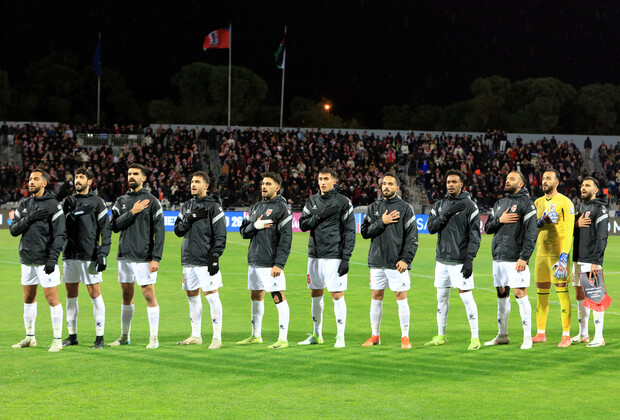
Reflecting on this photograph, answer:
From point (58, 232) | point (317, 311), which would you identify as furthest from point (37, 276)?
point (317, 311)

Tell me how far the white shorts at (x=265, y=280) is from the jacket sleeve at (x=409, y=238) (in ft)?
5.80

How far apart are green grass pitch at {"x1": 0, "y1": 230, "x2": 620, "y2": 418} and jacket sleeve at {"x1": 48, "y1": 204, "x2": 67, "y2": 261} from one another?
1.36 metres

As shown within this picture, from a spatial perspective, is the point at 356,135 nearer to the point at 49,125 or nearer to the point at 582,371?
the point at 49,125

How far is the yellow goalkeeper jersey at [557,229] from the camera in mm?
10953

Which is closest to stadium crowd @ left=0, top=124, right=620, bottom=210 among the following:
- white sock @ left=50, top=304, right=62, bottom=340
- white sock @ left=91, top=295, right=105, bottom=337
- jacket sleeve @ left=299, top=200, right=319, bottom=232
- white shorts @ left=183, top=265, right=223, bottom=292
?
jacket sleeve @ left=299, top=200, right=319, bottom=232

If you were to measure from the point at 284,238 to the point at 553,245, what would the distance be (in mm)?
3946

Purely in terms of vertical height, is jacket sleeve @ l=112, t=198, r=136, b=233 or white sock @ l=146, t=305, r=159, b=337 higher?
jacket sleeve @ l=112, t=198, r=136, b=233

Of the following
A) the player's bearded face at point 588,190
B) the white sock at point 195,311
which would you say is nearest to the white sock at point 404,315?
the white sock at point 195,311

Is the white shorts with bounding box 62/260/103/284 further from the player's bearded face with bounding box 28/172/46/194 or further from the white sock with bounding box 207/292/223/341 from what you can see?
the white sock with bounding box 207/292/223/341

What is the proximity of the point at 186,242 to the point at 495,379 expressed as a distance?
182 inches

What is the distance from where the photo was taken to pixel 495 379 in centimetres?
884

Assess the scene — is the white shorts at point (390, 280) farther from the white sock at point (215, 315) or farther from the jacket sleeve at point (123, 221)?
the jacket sleeve at point (123, 221)

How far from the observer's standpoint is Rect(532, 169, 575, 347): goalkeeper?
35.9ft

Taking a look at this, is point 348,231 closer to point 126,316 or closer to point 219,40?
point 126,316
